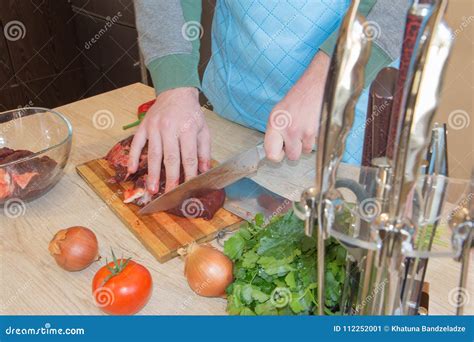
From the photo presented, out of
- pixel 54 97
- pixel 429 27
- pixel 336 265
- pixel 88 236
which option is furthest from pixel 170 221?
pixel 54 97

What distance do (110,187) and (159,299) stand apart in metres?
0.39

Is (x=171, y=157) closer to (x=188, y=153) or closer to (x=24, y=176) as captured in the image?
(x=188, y=153)

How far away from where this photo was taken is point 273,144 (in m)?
0.93

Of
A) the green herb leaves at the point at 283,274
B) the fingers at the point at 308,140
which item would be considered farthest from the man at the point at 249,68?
the green herb leaves at the point at 283,274

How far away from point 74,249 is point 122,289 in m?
0.14

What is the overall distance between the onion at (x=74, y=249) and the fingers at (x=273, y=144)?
14.5 inches

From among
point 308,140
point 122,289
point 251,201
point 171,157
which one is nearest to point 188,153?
point 171,157

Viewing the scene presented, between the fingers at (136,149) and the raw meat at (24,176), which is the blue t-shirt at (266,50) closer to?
the fingers at (136,149)

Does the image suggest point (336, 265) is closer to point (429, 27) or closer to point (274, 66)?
point (429, 27)

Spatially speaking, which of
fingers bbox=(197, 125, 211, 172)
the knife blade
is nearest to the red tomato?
the knife blade

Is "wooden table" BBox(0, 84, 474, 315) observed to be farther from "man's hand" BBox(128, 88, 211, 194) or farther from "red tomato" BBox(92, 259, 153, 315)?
A: "man's hand" BBox(128, 88, 211, 194)

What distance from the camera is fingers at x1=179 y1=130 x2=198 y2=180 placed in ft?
3.57

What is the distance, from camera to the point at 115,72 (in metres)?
3.05

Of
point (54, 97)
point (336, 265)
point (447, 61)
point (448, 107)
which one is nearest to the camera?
point (447, 61)
